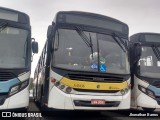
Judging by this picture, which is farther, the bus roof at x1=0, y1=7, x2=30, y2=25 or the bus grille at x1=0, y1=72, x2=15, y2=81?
the bus roof at x1=0, y1=7, x2=30, y2=25

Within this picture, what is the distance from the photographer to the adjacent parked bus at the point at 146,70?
33.1 ft

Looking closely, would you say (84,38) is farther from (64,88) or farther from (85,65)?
(64,88)

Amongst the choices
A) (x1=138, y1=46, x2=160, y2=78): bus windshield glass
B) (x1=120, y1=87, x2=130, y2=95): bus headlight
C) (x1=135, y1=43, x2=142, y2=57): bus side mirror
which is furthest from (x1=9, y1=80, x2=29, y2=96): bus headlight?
(x1=138, y1=46, x2=160, y2=78): bus windshield glass

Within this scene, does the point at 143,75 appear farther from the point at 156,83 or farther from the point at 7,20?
the point at 7,20

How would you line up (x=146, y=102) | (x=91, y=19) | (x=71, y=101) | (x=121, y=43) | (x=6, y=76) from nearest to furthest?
(x=6, y=76)
(x=71, y=101)
(x=91, y=19)
(x=121, y=43)
(x=146, y=102)

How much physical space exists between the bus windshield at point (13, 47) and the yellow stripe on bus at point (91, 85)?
1446 millimetres

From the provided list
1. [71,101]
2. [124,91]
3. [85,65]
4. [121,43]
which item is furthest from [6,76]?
[121,43]

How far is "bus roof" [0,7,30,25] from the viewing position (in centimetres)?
898

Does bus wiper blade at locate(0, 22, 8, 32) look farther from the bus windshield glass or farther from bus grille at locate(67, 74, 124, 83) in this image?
the bus windshield glass

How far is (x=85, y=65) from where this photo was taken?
8750mm

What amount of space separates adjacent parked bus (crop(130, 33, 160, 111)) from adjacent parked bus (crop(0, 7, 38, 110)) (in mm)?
3650

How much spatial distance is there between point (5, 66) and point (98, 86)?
110 inches

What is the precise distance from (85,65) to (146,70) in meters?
2.85

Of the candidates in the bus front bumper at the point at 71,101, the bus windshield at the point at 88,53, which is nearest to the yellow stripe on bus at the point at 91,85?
the bus front bumper at the point at 71,101
